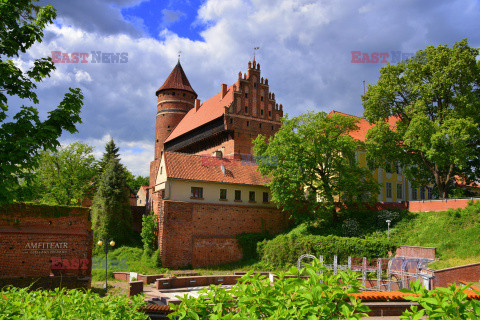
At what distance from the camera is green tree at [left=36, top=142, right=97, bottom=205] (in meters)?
40.1

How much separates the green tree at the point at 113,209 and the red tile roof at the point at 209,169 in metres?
7.29

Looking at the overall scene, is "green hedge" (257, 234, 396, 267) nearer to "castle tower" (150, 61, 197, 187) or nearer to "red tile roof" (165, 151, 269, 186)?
"red tile roof" (165, 151, 269, 186)

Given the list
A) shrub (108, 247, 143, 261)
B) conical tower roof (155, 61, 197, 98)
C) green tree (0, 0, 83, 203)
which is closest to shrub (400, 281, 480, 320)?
green tree (0, 0, 83, 203)

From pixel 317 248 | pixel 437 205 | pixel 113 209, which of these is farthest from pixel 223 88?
pixel 437 205

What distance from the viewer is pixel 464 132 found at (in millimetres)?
24312

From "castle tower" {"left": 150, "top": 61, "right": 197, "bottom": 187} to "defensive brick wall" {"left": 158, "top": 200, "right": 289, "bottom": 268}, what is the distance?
28.5 metres

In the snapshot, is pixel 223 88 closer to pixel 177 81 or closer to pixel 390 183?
pixel 177 81

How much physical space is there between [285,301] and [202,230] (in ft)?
87.3

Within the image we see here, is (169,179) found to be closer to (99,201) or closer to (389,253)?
(99,201)

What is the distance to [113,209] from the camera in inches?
1344

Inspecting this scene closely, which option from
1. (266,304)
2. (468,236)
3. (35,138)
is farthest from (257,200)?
(266,304)

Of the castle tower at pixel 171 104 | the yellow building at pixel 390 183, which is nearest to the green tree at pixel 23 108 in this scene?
the yellow building at pixel 390 183

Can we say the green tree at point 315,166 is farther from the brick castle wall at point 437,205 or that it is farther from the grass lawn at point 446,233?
the grass lawn at point 446,233

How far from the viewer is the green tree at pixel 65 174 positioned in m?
40.1
